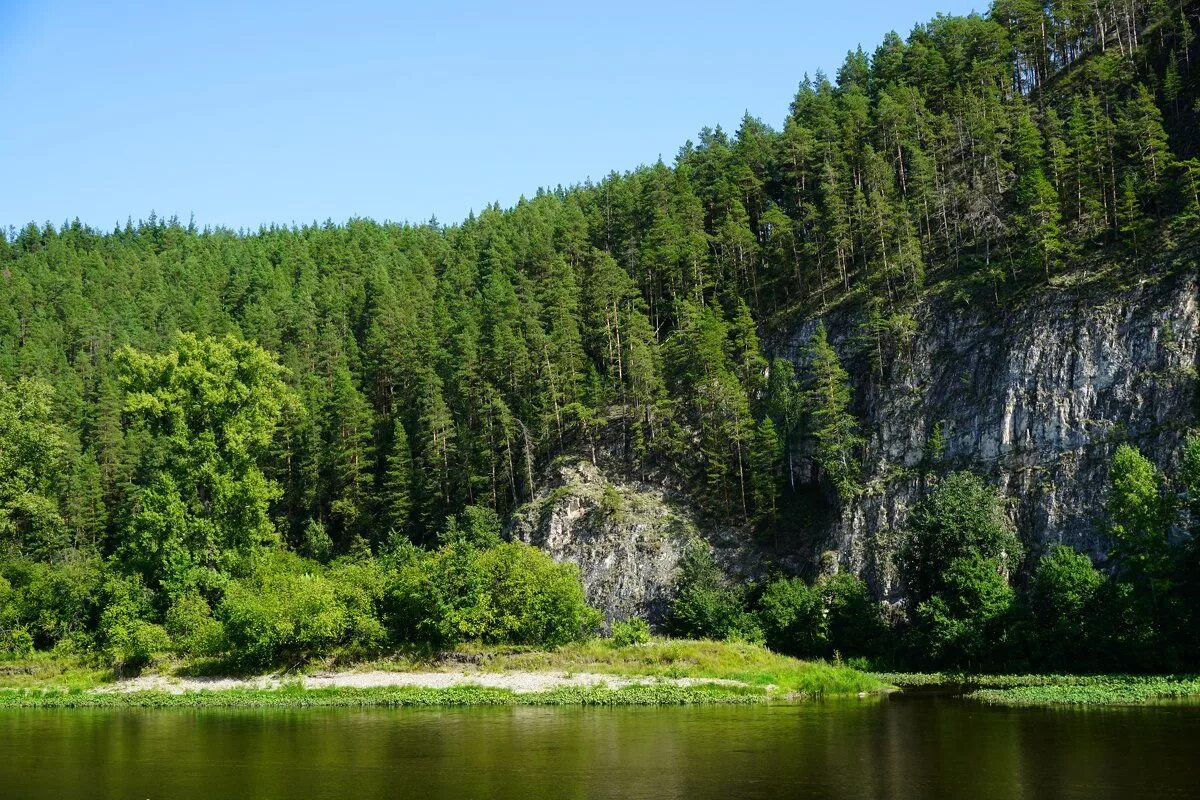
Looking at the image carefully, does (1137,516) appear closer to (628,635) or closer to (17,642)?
(628,635)

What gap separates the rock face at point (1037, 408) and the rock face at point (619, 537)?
12.2 m

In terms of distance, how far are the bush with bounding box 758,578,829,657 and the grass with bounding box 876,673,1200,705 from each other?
327 inches

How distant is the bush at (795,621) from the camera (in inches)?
2542

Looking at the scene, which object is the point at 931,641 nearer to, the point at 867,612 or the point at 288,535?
the point at 867,612

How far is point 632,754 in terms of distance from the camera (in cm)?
3300

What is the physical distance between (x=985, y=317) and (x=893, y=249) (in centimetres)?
1486

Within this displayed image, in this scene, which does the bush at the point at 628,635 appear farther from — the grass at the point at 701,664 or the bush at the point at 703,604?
the bush at the point at 703,604

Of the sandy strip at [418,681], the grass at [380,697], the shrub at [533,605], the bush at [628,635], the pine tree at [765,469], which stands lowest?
the grass at [380,697]

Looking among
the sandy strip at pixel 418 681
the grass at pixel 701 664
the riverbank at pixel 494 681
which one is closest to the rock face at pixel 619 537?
the riverbank at pixel 494 681

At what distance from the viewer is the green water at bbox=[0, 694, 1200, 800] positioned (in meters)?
27.7

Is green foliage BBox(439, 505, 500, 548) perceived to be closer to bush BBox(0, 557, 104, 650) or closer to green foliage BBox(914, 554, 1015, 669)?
bush BBox(0, 557, 104, 650)

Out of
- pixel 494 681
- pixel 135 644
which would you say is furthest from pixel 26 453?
pixel 494 681

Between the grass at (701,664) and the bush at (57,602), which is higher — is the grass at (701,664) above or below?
below

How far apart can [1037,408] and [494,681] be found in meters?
43.5
